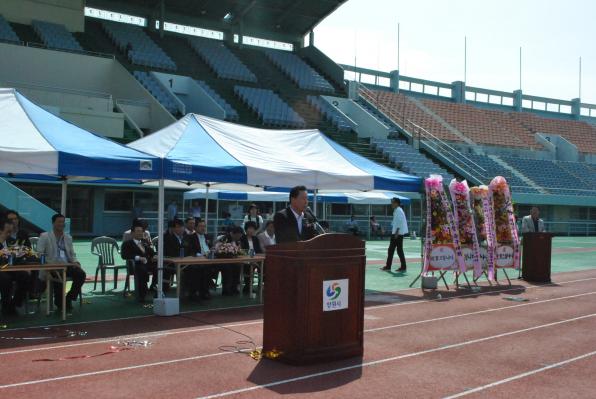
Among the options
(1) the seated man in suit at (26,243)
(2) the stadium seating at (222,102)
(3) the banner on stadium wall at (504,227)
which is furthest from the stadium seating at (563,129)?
(1) the seated man in suit at (26,243)

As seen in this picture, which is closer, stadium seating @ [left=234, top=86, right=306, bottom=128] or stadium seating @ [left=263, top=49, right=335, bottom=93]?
stadium seating @ [left=234, top=86, right=306, bottom=128]

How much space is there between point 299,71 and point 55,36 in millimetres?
17200

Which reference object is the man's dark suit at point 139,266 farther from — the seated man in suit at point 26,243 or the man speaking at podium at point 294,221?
the man speaking at podium at point 294,221

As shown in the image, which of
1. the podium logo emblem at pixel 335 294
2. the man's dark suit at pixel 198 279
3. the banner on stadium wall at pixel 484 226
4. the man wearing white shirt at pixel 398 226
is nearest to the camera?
the podium logo emblem at pixel 335 294

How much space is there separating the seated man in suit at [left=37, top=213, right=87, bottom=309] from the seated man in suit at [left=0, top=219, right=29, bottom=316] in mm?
458

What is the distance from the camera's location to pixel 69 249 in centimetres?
1000

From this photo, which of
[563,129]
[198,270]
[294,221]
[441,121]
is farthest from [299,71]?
[294,221]

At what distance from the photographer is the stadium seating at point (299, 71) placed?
4351 cm

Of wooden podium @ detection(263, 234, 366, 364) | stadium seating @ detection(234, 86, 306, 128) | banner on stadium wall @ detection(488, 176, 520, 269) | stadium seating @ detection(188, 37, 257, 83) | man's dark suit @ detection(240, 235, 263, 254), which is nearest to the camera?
wooden podium @ detection(263, 234, 366, 364)

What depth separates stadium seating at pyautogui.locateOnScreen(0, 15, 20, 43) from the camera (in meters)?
31.4

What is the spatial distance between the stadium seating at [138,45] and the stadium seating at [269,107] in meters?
4.71

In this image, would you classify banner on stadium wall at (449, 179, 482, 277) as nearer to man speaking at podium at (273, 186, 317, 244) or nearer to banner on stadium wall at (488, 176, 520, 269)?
banner on stadium wall at (488, 176, 520, 269)

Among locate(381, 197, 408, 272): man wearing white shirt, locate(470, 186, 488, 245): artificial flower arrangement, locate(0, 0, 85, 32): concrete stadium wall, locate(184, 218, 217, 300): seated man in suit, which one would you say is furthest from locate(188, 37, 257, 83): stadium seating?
locate(184, 218, 217, 300): seated man in suit

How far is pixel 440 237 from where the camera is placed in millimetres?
13398
